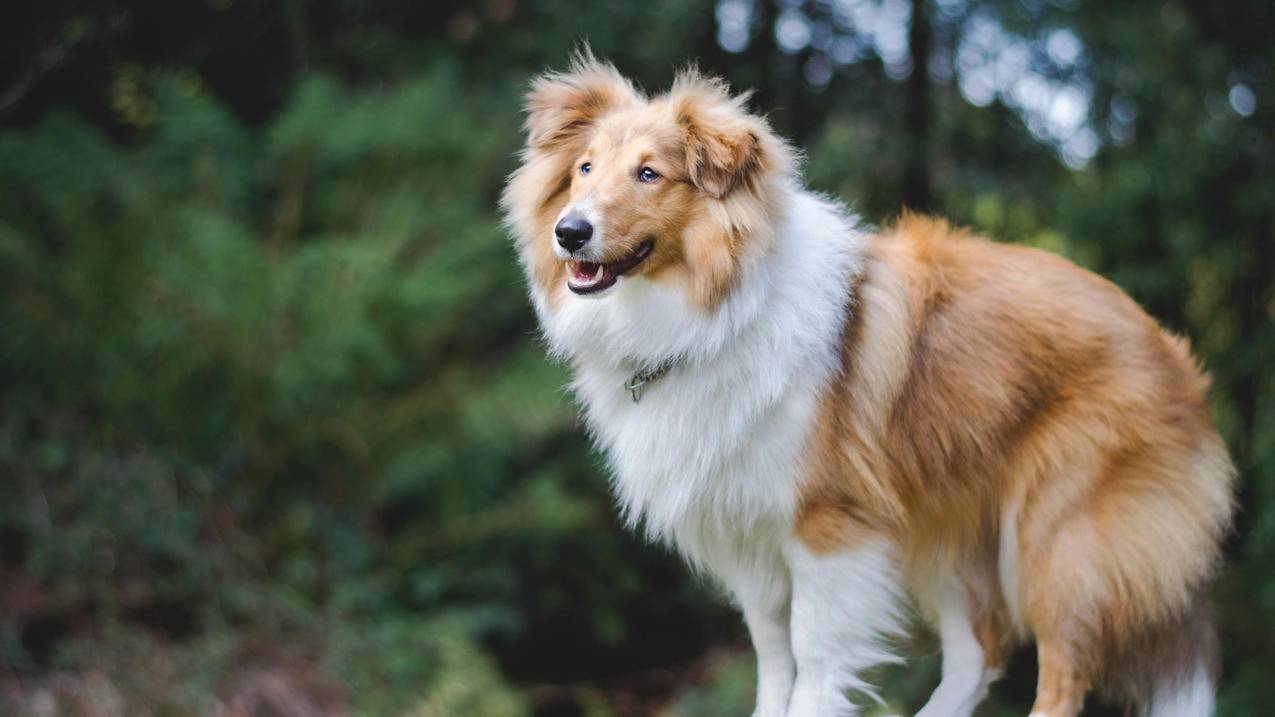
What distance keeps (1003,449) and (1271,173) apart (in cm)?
395

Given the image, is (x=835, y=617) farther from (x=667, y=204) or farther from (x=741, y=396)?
(x=667, y=204)

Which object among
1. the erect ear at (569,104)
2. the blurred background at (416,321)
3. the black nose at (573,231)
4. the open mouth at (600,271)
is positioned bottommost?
the blurred background at (416,321)

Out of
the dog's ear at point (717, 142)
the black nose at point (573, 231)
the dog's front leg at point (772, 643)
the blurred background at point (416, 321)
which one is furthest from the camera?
the blurred background at point (416, 321)

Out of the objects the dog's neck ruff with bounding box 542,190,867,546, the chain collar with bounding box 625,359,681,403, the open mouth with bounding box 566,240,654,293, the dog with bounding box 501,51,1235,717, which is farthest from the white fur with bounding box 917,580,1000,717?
the open mouth with bounding box 566,240,654,293

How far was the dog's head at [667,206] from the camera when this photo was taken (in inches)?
115

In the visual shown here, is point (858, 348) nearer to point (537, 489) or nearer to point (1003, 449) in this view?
point (1003, 449)

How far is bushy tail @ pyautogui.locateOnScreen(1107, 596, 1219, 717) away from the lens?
3062mm

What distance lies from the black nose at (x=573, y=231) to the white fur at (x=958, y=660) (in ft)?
5.04

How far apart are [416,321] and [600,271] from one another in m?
4.01

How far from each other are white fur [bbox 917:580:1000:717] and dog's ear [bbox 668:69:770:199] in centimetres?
139

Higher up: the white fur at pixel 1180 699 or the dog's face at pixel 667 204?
the dog's face at pixel 667 204

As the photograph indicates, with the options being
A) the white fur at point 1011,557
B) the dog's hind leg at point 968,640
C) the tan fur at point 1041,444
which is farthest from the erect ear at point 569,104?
the dog's hind leg at point 968,640

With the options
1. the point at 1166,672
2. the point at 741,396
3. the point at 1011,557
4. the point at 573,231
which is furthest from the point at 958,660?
the point at 573,231

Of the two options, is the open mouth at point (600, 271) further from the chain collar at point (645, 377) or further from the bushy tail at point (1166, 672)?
the bushy tail at point (1166, 672)
